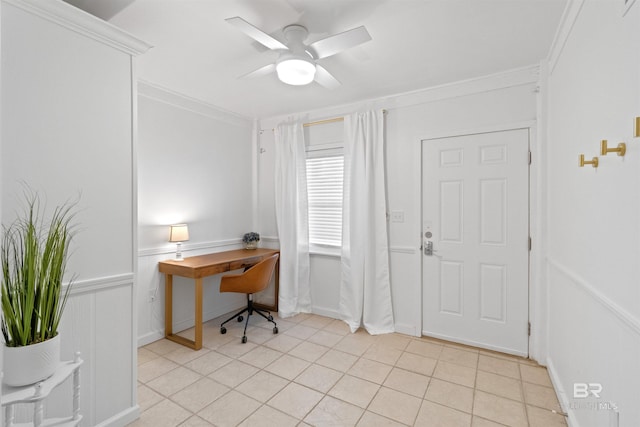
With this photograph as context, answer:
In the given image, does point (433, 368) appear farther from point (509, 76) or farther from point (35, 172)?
point (35, 172)

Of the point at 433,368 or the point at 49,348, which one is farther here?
the point at 433,368

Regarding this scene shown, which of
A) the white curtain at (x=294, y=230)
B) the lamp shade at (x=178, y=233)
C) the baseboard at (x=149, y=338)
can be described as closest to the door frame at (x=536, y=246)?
the white curtain at (x=294, y=230)

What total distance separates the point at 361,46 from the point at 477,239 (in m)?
2.02

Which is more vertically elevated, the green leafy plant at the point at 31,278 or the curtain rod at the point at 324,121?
the curtain rod at the point at 324,121

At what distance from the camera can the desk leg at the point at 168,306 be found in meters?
3.09

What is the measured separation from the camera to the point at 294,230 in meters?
3.76

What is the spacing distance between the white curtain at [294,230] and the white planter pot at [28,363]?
8.39 feet

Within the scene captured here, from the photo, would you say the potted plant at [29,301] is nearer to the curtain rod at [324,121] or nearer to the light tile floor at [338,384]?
the light tile floor at [338,384]

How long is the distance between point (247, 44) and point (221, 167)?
1824 mm

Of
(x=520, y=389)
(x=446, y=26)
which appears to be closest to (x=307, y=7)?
(x=446, y=26)

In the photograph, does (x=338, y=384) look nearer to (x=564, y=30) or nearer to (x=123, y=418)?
(x=123, y=418)

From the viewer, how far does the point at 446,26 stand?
196 centimetres

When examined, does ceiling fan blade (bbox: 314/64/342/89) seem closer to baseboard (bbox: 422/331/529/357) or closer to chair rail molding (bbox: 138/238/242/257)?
chair rail molding (bbox: 138/238/242/257)

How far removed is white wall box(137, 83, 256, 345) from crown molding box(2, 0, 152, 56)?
1224mm
